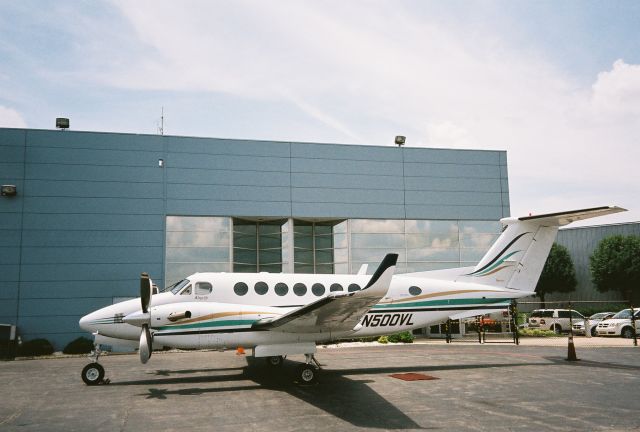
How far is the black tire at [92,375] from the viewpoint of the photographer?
42.0ft

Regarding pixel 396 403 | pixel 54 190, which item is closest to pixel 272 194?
pixel 54 190

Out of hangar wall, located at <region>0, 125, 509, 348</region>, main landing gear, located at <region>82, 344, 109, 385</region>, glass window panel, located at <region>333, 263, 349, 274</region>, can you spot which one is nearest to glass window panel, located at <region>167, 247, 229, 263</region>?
hangar wall, located at <region>0, 125, 509, 348</region>

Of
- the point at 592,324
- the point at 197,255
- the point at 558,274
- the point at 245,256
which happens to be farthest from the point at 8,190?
the point at 558,274

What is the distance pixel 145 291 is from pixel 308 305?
13.4ft

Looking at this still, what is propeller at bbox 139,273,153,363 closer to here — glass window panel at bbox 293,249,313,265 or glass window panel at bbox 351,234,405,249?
glass window panel at bbox 351,234,405,249

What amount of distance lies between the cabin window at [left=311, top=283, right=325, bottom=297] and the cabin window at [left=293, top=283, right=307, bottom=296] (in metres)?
0.25

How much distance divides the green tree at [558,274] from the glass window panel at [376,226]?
74.3 feet

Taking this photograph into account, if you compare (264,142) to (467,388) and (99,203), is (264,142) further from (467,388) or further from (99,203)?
(467,388)

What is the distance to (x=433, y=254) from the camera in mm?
31281

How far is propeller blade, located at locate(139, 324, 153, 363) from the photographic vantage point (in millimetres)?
11422

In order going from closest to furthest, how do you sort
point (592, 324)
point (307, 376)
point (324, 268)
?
1. point (307, 376)
2. point (592, 324)
3. point (324, 268)

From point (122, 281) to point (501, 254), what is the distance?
64.5ft

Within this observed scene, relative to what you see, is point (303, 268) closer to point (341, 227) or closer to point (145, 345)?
point (341, 227)

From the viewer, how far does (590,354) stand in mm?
18344
